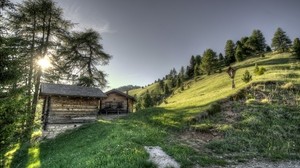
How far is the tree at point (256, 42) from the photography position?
83.8m

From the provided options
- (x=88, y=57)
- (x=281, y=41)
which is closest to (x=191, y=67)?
(x=281, y=41)

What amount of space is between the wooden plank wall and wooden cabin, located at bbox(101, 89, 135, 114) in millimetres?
7919

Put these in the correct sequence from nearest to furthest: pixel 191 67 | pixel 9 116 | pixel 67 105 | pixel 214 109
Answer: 1. pixel 9 116
2. pixel 214 109
3. pixel 67 105
4. pixel 191 67

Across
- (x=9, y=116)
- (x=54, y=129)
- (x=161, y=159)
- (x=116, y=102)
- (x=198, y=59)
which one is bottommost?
(x=161, y=159)

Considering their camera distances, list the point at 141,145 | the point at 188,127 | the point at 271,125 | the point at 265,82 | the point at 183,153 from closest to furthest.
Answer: the point at 183,153
the point at 141,145
the point at 271,125
the point at 188,127
the point at 265,82

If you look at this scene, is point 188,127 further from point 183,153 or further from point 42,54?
point 42,54

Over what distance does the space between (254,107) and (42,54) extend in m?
26.9

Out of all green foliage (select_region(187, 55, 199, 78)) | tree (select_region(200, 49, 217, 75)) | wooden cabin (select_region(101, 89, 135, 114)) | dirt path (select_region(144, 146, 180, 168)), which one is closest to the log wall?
wooden cabin (select_region(101, 89, 135, 114))

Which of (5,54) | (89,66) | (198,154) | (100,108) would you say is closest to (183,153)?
(198,154)

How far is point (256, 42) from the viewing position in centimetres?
8406

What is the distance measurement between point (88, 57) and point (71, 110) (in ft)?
57.0

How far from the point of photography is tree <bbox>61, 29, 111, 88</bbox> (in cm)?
4203

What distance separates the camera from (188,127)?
69.2 ft

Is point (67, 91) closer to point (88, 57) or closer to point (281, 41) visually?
point (88, 57)
